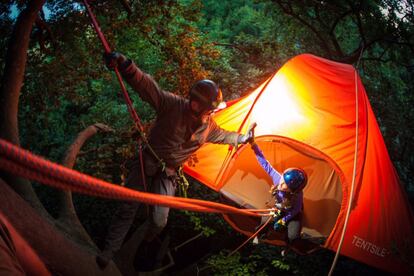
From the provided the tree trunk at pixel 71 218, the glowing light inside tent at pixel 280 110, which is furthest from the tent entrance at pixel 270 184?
the tree trunk at pixel 71 218

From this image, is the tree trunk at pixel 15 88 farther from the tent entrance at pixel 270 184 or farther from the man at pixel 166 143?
the tent entrance at pixel 270 184

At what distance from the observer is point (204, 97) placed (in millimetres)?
3178

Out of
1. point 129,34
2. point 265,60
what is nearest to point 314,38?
point 265,60

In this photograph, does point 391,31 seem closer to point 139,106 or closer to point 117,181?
point 139,106

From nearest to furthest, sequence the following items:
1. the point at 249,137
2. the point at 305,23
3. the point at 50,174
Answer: the point at 50,174, the point at 249,137, the point at 305,23

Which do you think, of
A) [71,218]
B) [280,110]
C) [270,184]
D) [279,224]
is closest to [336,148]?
[280,110]

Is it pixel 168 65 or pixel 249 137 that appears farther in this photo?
pixel 168 65

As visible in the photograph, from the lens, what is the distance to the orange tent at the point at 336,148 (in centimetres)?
376

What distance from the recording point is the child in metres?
4.16

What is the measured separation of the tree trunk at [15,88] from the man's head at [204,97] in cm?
165

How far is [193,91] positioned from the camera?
3217 millimetres

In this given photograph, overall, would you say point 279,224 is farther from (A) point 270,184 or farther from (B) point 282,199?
(A) point 270,184

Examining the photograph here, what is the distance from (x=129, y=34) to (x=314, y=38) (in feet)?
19.9

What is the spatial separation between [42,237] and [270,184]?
4410 millimetres
